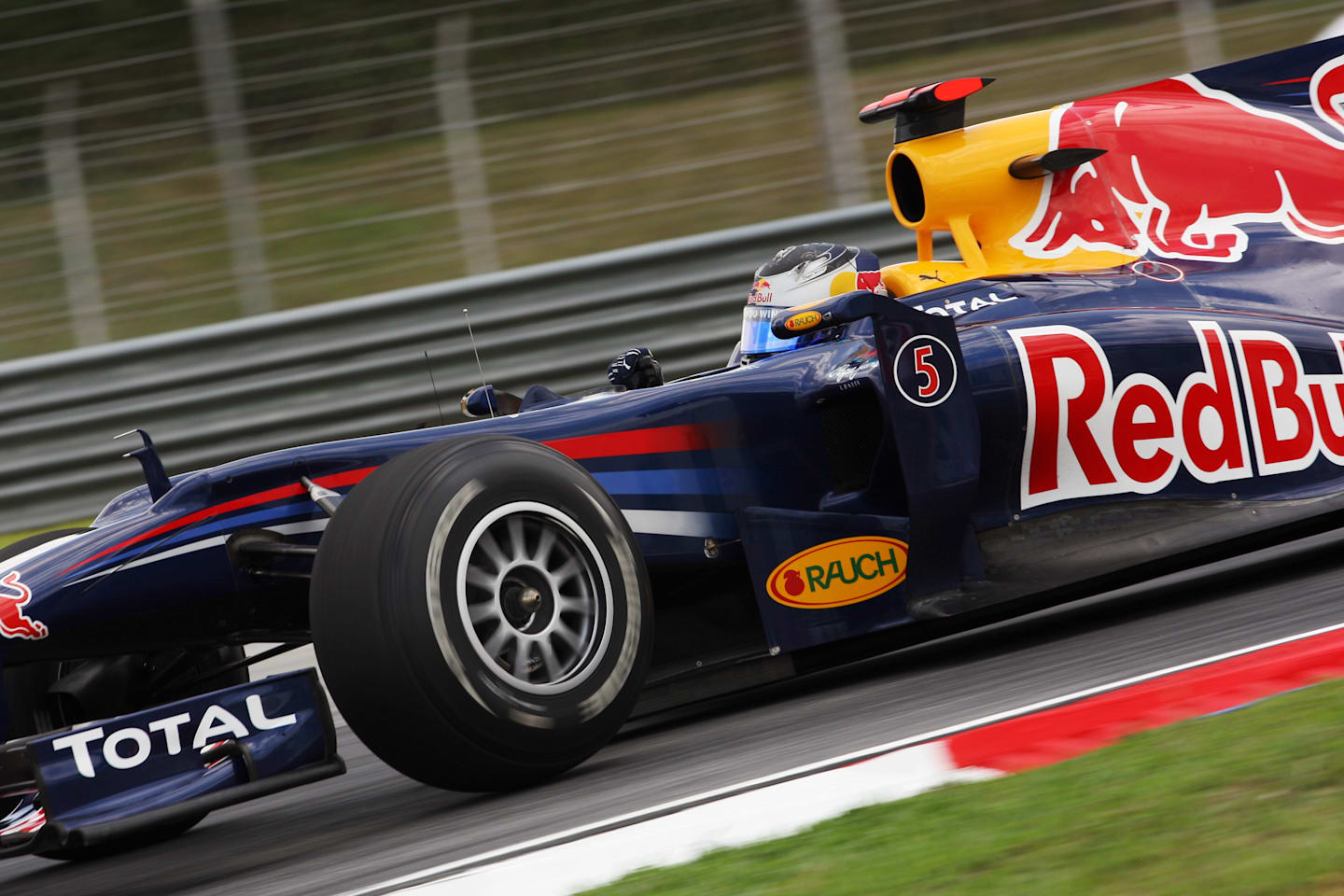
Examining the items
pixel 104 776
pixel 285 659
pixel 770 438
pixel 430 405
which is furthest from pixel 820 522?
pixel 430 405

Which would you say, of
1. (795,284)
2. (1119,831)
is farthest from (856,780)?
(795,284)

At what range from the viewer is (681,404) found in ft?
13.7

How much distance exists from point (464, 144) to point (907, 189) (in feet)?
10.9

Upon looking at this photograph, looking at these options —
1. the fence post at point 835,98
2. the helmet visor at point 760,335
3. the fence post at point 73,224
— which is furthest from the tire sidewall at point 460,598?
the fence post at point 73,224

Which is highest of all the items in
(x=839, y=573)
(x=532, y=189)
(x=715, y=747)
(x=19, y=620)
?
(x=532, y=189)

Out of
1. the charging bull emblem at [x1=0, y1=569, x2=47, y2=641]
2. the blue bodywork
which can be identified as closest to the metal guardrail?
the blue bodywork

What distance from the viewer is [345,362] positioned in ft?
25.7

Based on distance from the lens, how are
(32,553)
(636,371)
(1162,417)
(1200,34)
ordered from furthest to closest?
1. (1200,34)
2. (636,371)
3. (1162,417)
4. (32,553)

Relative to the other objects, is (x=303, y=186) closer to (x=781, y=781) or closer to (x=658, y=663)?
(x=658, y=663)

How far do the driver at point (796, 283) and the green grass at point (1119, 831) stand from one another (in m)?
2.23

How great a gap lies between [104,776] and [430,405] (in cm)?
465

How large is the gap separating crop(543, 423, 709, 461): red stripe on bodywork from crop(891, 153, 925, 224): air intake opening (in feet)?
4.58

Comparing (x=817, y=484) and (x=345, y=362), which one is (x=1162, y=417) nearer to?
(x=817, y=484)

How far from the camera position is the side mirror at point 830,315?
13.5ft
